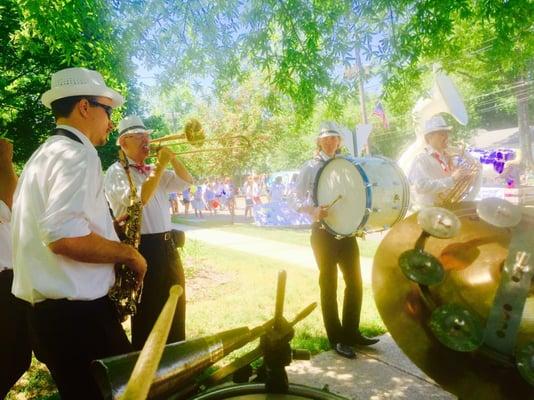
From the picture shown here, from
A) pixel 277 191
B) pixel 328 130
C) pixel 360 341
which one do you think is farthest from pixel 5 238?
pixel 277 191

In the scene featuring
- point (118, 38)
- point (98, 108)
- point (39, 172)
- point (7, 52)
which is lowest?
point (39, 172)

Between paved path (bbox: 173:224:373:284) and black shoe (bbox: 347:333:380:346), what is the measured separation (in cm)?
205

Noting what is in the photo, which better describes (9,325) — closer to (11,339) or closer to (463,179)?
(11,339)

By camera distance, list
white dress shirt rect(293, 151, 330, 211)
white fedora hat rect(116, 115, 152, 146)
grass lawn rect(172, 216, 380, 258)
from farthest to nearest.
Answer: grass lawn rect(172, 216, 380, 258) < white dress shirt rect(293, 151, 330, 211) < white fedora hat rect(116, 115, 152, 146)

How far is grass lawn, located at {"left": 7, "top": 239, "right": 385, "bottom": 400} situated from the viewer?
3.66 meters

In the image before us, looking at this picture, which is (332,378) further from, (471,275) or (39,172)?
(39,172)

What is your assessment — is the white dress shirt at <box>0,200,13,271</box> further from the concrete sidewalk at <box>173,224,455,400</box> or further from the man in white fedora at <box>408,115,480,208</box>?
the man in white fedora at <box>408,115,480,208</box>

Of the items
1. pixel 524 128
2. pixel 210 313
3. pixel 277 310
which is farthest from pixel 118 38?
pixel 524 128

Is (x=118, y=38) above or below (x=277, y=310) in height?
above

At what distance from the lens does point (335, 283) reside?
366 centimetres

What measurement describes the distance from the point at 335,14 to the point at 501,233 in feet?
10.6

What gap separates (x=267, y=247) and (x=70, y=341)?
814cm

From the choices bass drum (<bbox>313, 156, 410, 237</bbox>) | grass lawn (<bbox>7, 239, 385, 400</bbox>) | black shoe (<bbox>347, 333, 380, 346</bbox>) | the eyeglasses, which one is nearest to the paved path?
grass lawn (<bbox>7, 239, 385, 400</bbox>)

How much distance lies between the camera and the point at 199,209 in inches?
775
